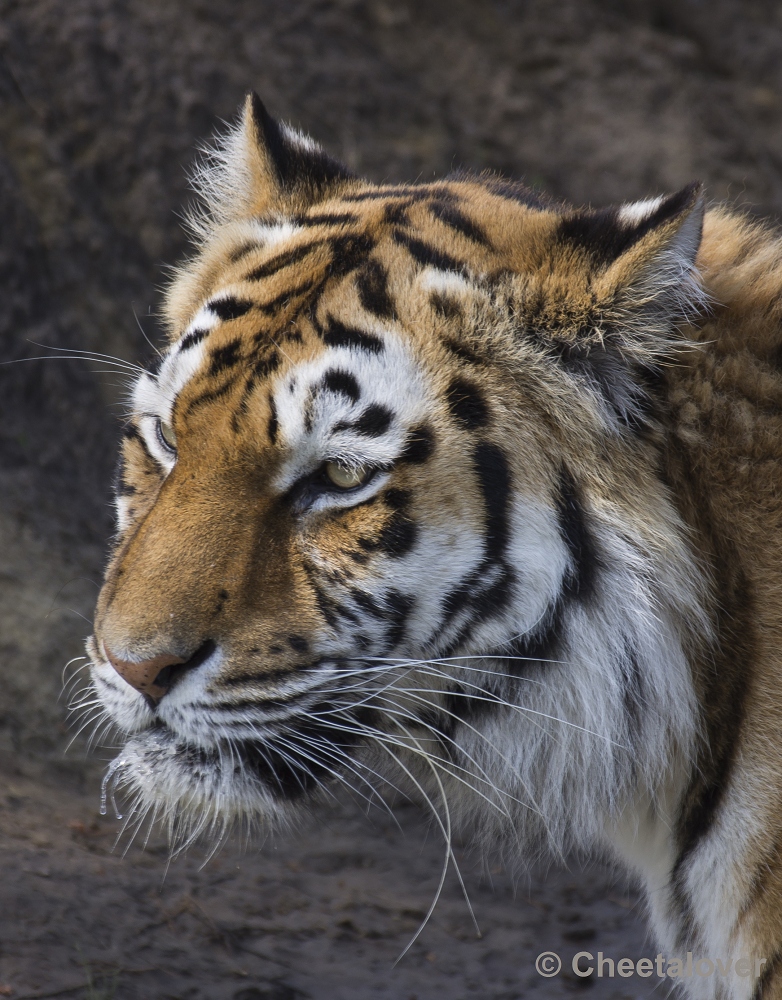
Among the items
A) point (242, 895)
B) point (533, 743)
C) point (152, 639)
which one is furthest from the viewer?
point (242, 895)

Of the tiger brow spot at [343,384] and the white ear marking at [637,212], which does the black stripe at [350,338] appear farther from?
the white ear marking at [637,212]

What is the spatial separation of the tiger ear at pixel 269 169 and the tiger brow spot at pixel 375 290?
57 centimetres

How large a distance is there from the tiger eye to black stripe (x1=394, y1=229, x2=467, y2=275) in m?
0.71

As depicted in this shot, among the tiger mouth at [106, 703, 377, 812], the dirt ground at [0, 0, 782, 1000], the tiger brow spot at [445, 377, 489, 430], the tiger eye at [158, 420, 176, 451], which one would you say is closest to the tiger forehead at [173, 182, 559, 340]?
the tiger brow spot at [445, 377, 489, 430]

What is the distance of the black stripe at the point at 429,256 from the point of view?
243 centimetres

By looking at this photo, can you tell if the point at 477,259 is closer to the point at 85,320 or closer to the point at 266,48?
the point at 85,320

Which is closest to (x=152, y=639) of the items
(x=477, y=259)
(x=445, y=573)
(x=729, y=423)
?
(x=445, y=573)

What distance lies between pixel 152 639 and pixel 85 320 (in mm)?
3210

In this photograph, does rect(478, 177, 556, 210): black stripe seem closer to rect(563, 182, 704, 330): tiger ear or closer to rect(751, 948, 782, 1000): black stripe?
rect(563, 182, 704, 330): tiger ear

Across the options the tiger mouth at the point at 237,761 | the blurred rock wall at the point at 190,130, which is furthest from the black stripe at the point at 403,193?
the tiger mouth at the point at 237,761

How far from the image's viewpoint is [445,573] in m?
2.31

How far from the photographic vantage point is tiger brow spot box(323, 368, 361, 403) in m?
2.24

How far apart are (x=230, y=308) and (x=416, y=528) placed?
0.72 meters

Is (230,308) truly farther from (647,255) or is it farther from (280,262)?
(647,255)
